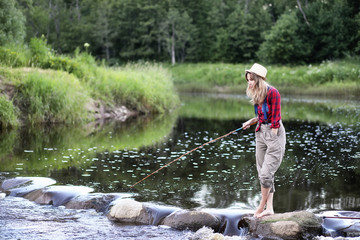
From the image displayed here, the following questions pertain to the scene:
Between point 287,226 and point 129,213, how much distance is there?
215cm

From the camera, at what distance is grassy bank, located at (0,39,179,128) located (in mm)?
16141

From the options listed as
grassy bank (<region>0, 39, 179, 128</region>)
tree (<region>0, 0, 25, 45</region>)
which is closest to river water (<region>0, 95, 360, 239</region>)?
grassy bank (<region>0, 39, 179, 128</region>)

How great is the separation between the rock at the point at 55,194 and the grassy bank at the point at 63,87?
25.2 feet

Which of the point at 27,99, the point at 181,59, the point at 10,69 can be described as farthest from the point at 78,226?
the point at 181,59

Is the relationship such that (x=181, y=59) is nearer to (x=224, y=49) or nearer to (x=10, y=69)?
(x=224, y=49)

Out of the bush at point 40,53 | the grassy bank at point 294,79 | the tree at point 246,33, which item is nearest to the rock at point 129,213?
the bush at point 40,53

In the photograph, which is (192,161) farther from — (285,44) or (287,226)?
(285,44)

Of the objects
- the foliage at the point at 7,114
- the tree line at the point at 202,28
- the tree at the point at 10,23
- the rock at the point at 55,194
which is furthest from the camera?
the tree line at the point at 202,28

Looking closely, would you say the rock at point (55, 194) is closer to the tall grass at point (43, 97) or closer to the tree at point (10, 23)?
the tall grass at point (43, 97)

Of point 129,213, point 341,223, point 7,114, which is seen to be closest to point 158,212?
point 129,213

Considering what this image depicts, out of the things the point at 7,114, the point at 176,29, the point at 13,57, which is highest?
the point at 176,29

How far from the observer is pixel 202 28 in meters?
61.7

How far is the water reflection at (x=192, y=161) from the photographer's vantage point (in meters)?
7.81

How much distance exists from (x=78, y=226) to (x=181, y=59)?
56563 mm
